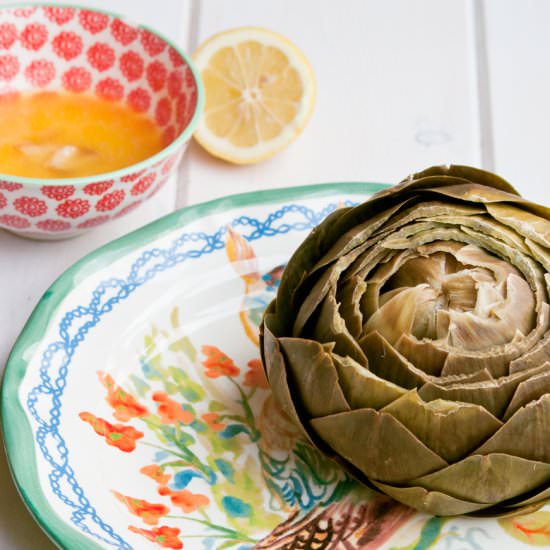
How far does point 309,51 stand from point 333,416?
73 centimetres

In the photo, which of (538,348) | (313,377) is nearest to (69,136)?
(313,377)

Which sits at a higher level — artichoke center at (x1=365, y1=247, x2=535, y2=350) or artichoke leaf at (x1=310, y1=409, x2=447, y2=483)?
artichoke center at (x1=365, y1=247, x2=535, y2=350)

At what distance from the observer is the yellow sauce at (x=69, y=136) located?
3.48 feet

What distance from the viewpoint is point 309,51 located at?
136cm

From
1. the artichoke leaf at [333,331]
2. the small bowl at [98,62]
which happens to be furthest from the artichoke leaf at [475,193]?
the small bowl at [98,62]

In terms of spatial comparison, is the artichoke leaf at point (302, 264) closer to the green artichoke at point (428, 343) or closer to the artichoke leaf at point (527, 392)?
the green artichoke at point (428, 343)

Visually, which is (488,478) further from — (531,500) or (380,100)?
(380,100)

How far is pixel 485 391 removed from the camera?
2.38 ft

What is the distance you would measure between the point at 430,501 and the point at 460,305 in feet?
0.47

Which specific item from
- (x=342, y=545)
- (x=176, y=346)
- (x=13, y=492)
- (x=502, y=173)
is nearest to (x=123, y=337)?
(x=176, y=346)

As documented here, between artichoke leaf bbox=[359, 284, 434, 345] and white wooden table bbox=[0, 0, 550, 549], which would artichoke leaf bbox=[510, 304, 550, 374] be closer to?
artichoke leaf bbox=[359, 284, 434, 345]

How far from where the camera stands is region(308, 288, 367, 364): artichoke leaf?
0.76 m

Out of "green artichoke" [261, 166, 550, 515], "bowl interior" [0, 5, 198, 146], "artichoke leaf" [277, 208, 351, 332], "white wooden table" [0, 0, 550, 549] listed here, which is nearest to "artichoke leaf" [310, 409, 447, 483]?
"green artichoke" [261, 166, 550, 515]

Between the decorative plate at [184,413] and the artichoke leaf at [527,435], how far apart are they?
0.30ft
